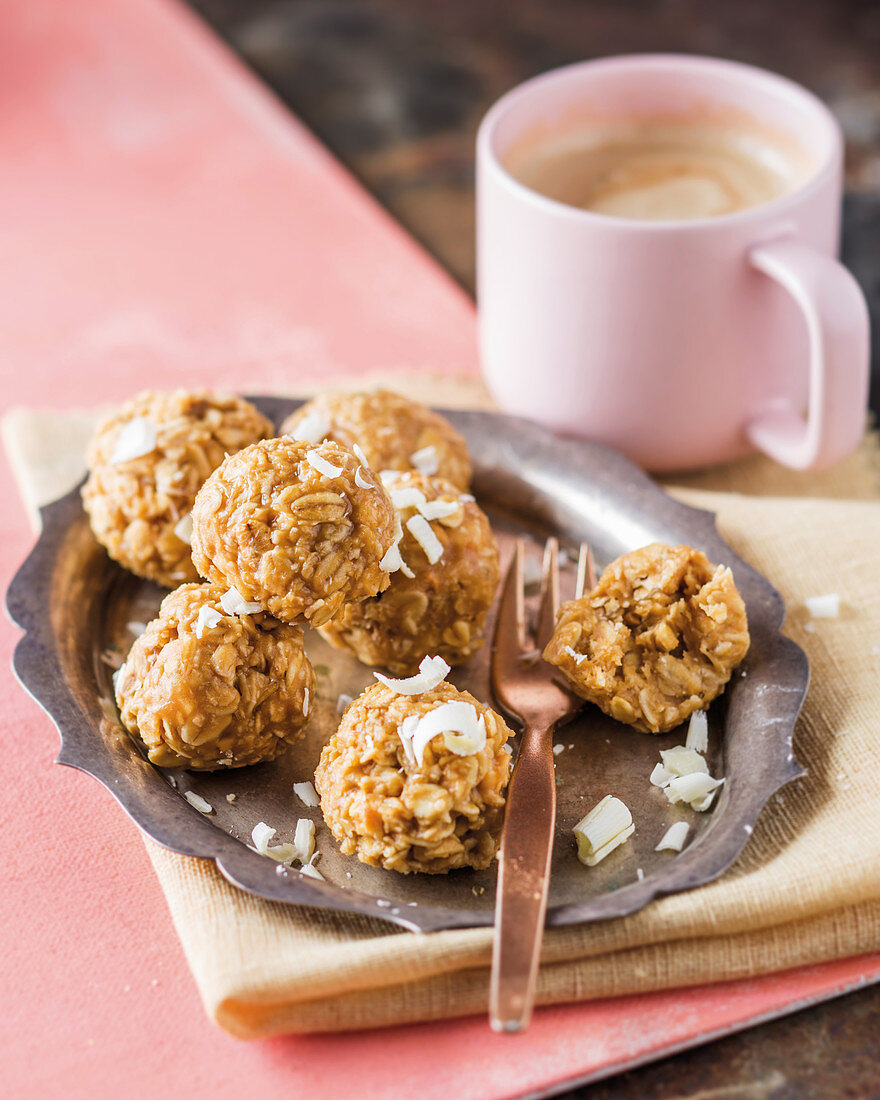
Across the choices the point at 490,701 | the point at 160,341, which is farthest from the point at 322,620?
the point at 160,341

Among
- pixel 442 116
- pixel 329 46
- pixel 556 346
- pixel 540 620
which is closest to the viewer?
pixel 540 620

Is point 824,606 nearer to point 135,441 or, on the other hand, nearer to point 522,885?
point 522,885

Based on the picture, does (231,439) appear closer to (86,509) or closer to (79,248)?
(86,509)

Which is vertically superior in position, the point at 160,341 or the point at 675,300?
the point at 675,300

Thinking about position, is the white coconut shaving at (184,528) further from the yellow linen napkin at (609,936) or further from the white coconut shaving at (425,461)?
the yellow linen napkin at (609,936)

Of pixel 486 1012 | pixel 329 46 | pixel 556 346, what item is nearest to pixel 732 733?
pixel 486 1012
